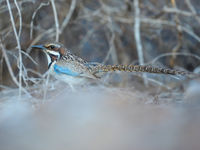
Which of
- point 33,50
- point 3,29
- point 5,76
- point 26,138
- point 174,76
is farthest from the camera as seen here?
point 5,76

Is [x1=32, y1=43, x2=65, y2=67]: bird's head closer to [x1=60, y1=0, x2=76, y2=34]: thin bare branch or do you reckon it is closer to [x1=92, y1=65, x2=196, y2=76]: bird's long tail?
[x1=92, y1=65, x2=196, y2=76]: bird's long tail

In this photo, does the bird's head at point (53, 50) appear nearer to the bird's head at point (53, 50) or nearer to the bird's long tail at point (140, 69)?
the bird's head at point (53, 50)

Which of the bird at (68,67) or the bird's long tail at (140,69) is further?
the bird at (68,67)

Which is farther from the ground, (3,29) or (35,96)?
(3,29)

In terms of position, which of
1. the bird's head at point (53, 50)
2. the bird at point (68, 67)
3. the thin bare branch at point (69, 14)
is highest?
the thin bare branch at point (69, 14)

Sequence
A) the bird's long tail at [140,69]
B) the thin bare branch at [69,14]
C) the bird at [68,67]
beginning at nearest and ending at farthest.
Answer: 1. the bird's long tail at [140,69]
2. the bird at [68,67]
3. the thin bare branch at [69,14]

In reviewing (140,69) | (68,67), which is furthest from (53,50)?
(140,69)

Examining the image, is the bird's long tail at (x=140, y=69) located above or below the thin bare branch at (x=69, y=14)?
below

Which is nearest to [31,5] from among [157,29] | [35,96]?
[35,96]

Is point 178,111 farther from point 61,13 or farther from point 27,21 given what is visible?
point 61,13

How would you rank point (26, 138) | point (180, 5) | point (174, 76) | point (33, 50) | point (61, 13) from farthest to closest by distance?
point (180, 5), point (61, 13), point (33, 50), point (174, 76), point (26, 138)

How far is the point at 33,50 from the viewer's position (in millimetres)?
4676

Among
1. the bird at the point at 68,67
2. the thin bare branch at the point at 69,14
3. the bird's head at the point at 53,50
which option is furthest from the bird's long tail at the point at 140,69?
the thin bare branch at the point at 69,14

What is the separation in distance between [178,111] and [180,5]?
5.22 m
